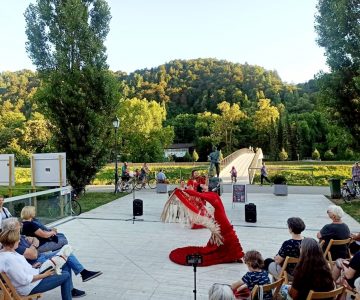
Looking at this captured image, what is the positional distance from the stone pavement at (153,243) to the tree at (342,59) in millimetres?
4452

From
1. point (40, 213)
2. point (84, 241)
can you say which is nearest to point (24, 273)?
point (84, 241)

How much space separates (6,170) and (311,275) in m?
Result: 12.4

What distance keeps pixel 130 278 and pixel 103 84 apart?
536 inches

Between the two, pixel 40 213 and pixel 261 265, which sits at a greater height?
pixel 261 265

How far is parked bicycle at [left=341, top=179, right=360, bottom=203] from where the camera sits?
14312 millimetres

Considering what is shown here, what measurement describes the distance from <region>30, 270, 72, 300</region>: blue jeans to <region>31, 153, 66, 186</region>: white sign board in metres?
8.07

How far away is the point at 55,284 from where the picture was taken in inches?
169

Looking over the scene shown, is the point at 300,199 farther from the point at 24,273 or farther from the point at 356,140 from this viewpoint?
the point at 24,273

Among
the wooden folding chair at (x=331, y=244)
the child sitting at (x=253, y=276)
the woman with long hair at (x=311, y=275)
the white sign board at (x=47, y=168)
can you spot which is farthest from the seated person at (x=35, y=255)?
the white sign board at (x=47, y=168)

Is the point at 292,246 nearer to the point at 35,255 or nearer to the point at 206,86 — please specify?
the point at 35,255

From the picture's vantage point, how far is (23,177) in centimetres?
3956

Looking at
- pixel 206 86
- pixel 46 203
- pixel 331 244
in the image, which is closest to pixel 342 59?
pixel 331 244

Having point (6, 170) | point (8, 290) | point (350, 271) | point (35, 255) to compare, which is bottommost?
point (8, 290)

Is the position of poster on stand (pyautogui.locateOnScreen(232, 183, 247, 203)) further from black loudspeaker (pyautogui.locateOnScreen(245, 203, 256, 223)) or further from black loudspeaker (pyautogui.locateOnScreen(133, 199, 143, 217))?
black loudspeaker (pyautogui.locateOnScreen(133, 199, 143, 217))
